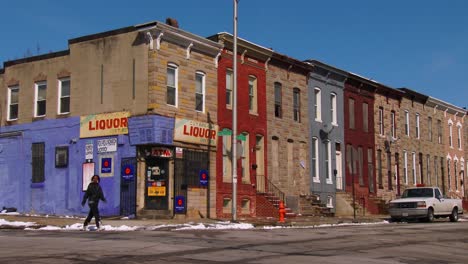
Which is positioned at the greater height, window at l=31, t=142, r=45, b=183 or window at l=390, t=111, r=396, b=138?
window at l=390, t=111, r=396, b=138

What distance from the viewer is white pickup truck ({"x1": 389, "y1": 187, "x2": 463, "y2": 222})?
30.2 m

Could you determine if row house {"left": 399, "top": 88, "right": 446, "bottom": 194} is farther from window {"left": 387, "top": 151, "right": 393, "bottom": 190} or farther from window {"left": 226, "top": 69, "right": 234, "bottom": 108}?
window {"left": 226, "top": 69, "right": 234, "bottom": 108}

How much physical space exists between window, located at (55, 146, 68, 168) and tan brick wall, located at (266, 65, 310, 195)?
10274 millimetres

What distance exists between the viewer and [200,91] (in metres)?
29.4

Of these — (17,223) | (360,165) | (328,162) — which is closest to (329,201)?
(328,162)

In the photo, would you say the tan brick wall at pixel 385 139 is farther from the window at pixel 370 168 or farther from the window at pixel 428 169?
the window at pixel 428 169

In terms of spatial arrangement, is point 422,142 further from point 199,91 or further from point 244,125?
point 199,91

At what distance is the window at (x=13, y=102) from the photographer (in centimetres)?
3127

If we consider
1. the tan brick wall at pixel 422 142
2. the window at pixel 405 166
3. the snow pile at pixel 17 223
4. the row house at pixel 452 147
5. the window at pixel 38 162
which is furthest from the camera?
the row house at pixel 452 147

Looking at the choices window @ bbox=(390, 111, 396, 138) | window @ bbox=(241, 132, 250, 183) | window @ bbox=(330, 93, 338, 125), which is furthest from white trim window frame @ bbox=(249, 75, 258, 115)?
window @ bbox=(390, 111, 396, 138)

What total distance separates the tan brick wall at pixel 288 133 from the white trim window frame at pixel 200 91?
198 inches

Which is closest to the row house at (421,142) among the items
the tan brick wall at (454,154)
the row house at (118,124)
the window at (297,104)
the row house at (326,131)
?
the tan brick wall at (454,154)

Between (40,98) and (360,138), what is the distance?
2061 cm

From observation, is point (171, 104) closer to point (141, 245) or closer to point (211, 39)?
point (211, 39)
